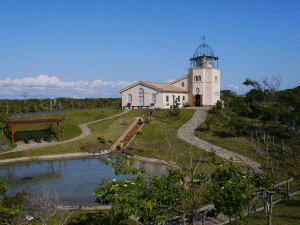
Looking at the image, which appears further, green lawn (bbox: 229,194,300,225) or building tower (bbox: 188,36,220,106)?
building tower (bbox: 188,36,220,106)

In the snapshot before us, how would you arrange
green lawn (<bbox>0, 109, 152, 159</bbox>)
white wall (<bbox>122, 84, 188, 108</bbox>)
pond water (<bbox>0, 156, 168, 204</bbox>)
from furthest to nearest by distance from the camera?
1. white wall (<bbox>122, 84, 188, 108</bbox>)
2. green lawn (<bbox>0, 109, 152, 159</bbox>)
3. pond water (<bbox>0, 156, 168, 204</bbox>)

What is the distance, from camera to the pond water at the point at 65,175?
14461 millimetres

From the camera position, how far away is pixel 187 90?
147 ft

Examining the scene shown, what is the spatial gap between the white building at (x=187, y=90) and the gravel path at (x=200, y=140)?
572 centimetres

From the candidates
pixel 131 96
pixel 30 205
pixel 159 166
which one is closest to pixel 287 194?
pixel 159 166

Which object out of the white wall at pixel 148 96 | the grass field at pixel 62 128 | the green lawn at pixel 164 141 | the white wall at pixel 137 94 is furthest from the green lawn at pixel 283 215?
the white wall at pixel 137 94

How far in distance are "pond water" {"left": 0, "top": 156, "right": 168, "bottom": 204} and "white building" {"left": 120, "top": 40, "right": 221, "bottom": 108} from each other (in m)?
19.9

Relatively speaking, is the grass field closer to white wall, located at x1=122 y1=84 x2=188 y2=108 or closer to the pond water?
white wall, located at x1=122 y1=84 x2=188 y2=108

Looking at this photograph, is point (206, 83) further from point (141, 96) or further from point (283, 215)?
point (283, 215)

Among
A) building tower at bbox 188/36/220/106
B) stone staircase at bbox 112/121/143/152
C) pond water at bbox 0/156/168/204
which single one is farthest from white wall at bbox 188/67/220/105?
pond water at bbox 0/156/168/204

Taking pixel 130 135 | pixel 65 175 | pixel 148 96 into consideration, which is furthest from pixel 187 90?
pixel 65 175

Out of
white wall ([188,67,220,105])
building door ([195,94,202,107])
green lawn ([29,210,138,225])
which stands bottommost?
green lawn ([29,210,138,225])

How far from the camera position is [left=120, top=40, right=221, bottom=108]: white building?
40469 millimetres

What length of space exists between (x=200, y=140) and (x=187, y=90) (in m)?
20.3
